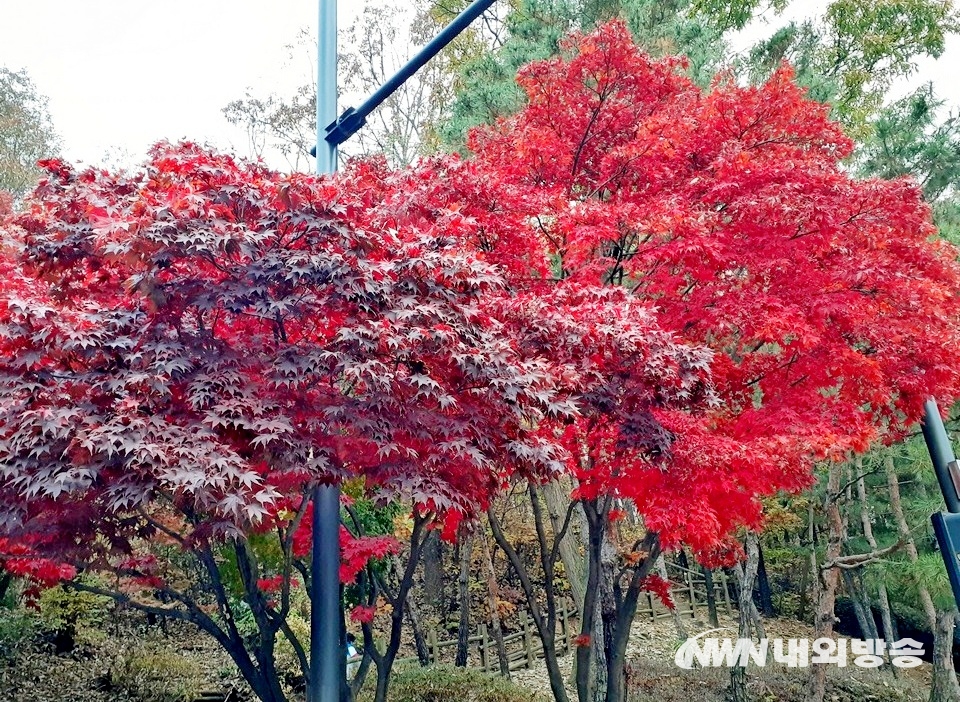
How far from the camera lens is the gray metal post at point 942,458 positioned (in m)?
4.23

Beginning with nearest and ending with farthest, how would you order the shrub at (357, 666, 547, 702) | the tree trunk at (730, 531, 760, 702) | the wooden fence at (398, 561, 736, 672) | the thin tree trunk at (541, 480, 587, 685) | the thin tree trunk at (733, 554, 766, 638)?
the shrub at (357, 666, 547, 702), the thin tree trunk at (541, 480, 587, 685), the tree trunk at (730, 531, 760, 702), the thin tree trunk at (733, 554, 766, 638), the wooden fence at (398, 561, 736, 672)

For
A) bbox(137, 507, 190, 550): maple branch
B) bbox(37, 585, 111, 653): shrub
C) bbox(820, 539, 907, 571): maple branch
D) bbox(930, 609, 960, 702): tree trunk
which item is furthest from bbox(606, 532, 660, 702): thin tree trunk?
bbox(37, 585, 111, 653): shrub

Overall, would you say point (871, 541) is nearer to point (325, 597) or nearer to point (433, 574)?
point (433, 574)

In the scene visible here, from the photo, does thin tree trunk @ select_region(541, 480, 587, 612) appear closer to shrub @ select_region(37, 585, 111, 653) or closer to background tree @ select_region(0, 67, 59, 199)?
shrub @ select_region(37, 585, 111, 653)

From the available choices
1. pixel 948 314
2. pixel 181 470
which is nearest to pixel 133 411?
pixel 181 470

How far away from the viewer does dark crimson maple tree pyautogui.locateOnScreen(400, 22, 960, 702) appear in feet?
19.5

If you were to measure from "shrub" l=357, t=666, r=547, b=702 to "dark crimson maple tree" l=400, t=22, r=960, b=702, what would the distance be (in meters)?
2.20

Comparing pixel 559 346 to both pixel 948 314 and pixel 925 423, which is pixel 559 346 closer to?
pixel 925 423

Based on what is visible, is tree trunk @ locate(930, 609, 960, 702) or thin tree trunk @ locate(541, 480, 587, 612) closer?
thin tree trunk @ locate(541, 480, 587, 612)

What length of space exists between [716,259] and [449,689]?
6907mm

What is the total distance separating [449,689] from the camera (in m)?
9.57

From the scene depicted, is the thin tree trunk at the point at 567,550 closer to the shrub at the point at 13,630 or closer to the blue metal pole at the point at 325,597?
the blue metal pole at the point at 325,597

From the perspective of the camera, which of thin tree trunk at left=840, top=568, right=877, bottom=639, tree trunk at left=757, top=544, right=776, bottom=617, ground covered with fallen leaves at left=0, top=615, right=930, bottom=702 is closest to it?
ground covered with fallen leaves at left=0, top=615, right=930, bottom=702

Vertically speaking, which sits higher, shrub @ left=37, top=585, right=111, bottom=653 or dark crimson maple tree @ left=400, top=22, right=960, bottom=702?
dark crimson maple tree @ left=400, top=22, right=960, bottom=702
